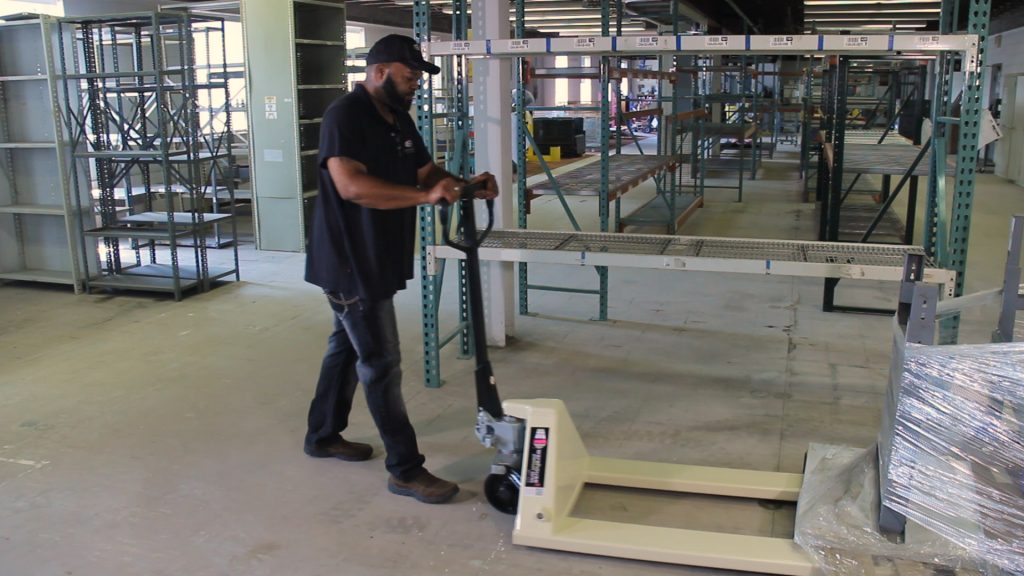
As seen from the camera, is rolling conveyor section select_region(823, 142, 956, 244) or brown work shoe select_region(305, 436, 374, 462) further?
rolling conveyor section select_region(823, 142, 956, 244)

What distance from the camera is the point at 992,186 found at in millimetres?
12539

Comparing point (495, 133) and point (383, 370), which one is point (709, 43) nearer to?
point (495, 133)

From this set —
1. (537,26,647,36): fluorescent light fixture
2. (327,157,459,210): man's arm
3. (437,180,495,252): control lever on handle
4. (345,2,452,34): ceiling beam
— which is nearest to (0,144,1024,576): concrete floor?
(437,180,495,252): control lever on handle

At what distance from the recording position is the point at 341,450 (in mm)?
3371

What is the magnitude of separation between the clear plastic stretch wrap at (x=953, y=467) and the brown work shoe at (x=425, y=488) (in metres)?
1.32

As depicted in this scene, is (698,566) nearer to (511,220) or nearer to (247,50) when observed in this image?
(511,220)

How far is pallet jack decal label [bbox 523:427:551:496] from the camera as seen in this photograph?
2.72 meters

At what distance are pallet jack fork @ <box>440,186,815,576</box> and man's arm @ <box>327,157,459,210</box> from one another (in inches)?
5.0

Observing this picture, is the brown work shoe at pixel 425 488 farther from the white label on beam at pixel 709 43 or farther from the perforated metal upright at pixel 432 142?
the white label on beam at pixel 709 43

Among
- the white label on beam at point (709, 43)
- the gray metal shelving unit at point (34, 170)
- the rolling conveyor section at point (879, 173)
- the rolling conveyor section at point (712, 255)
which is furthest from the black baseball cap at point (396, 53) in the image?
the gray metal shelving unit at point (34, 170)

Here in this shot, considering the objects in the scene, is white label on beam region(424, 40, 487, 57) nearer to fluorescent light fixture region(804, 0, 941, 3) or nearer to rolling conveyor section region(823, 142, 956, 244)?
rolling conveyor section region(823, 142, 956, 244)

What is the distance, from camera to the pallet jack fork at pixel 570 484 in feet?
8.45

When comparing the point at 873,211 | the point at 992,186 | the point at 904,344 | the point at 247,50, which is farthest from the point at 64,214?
the point at 992,186

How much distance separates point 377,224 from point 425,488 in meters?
1.01
